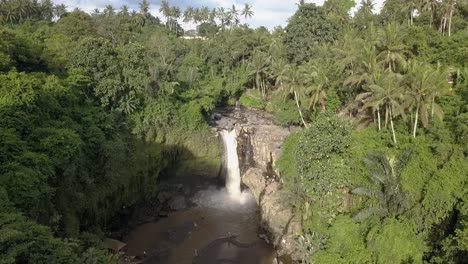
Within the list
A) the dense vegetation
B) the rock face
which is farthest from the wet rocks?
the rock face

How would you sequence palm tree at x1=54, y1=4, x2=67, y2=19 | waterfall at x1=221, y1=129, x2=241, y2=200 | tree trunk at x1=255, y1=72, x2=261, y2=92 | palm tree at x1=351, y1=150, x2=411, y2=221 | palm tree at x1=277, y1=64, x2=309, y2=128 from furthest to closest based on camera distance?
palm tree at x1=54, y1=4, x2=67, y2=19 → tree trunk at x1=255, y1=72, x2=261, y2=92 → waterfall at x1=221, y1=129, x2=241, y2=200 → palm tree at x1=277, y1=64, x2=309, y2=128 → palm tree at x1=351, y1=150, x2=411, y2=221

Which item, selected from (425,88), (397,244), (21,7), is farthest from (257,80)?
(21,7)

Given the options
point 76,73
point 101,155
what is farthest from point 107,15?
point 101,155

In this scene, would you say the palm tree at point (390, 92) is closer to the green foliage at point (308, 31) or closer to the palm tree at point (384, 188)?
the palm tree at point (384, 188)

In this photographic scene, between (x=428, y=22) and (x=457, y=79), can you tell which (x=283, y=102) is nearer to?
(x=457, y=79)

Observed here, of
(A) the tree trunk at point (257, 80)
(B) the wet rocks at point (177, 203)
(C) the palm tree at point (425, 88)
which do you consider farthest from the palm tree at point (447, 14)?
(B) the wet rocks at point (177, 203)

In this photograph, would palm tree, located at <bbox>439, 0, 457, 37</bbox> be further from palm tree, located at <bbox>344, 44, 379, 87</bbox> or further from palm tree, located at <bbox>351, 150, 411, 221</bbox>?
palm tree, located at <bbox>351, 150, 411, 221</bbox>
